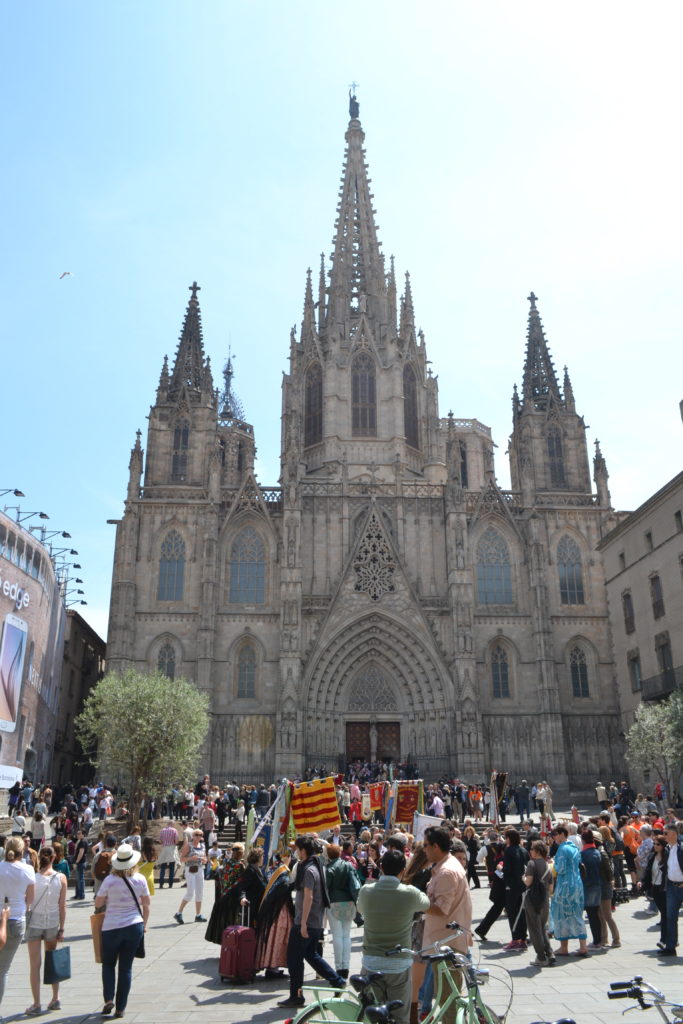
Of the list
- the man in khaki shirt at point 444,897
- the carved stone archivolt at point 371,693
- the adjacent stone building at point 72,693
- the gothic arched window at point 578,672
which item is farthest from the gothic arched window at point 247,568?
the man in khaki shirt at point 444,897

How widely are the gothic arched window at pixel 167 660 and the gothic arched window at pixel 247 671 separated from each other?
3.09 m

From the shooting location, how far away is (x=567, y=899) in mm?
10922

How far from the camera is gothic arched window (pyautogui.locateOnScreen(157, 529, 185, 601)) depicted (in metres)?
40.3

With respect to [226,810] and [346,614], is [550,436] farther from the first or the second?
[226,810]

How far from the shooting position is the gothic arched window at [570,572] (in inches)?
1636

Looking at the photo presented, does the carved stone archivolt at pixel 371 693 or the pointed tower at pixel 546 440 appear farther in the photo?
the pointed tower at pixel 546 440

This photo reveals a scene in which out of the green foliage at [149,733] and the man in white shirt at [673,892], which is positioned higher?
the green foliage at [149,733]

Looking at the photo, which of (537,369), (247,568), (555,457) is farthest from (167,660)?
(537,369)

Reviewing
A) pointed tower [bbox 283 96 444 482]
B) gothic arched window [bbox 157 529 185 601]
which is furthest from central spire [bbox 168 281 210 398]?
gothic arched window [bbox 157 529 185 601]

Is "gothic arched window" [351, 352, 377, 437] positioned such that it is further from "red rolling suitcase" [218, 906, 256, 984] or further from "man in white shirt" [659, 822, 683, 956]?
"red rolling suitcase" [218, 906, 256, 984]

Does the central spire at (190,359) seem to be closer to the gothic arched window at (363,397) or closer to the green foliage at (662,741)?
the gothic arched window at (363,397)

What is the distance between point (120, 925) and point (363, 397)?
41475 millimetres

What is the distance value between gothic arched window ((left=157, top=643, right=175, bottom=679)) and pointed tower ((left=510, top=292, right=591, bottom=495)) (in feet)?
62.5

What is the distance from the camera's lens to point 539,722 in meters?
38.6
